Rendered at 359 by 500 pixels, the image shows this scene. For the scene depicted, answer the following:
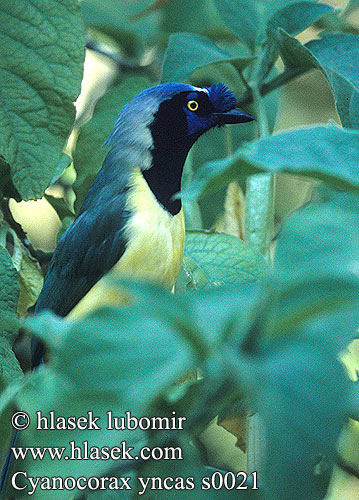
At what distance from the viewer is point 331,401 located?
279mm

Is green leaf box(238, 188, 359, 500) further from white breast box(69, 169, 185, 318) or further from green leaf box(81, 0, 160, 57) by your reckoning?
green leaf box(81, 0, 160, 57)

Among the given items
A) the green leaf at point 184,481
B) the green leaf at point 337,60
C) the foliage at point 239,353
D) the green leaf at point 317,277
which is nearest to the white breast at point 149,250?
the green leaf at point 337,60

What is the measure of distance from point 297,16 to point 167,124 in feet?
0.83

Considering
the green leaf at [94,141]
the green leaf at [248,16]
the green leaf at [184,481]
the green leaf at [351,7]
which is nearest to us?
the green leaf at [184,481]

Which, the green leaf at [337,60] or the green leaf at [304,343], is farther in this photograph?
the green leaf at [337,60]

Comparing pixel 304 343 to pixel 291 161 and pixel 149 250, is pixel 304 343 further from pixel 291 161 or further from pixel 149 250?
pixel 149 250

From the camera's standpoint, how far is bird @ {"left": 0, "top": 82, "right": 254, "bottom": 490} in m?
0.95

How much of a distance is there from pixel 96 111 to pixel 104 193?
0.20 meters

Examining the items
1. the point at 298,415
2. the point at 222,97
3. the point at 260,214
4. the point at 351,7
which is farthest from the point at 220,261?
the point at 351,7

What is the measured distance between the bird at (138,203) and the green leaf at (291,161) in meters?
0.56

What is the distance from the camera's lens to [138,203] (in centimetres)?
98

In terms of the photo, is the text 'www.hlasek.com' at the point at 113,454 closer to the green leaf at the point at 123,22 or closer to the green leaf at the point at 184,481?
the green leaf at the point at 184,481

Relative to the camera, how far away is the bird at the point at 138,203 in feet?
3.13

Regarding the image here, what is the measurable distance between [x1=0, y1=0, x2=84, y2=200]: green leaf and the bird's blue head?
7.2 inches
